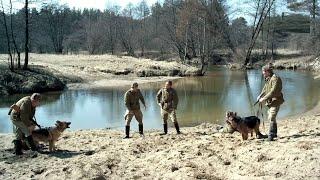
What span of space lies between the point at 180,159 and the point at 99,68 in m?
34.2

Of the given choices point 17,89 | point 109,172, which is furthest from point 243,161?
point 17,89

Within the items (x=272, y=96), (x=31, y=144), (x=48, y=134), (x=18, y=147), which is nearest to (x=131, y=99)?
(x=48, y=134)

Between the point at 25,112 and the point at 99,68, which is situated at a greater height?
the point at 99,68

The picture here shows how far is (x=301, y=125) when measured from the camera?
50.3 feet

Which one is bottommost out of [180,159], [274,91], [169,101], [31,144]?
[180,159]

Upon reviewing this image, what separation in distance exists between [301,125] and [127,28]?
72435 millimetres

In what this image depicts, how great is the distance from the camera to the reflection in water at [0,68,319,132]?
2111 cm

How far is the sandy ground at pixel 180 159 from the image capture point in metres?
10.1

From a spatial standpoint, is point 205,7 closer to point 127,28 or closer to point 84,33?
point 127,28

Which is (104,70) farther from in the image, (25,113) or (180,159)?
(180,159)

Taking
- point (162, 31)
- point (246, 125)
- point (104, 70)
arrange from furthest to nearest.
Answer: point (162, 31), point (104, 70), point (246, 125)

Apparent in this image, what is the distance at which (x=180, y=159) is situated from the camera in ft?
36.5

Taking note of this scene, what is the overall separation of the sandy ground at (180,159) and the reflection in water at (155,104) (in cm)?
635

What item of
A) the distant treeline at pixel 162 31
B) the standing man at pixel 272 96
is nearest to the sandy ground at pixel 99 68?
the distant treeline at pixel 162 31
